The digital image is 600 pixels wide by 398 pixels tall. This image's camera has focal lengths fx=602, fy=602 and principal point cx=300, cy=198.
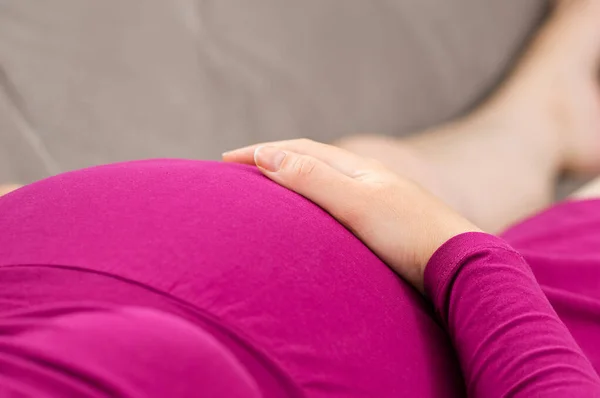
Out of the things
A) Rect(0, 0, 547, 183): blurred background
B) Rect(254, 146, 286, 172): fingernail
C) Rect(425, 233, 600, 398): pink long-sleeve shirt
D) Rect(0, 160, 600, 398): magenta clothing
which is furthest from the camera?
Rect(0, 0, 547, 183): blurred background

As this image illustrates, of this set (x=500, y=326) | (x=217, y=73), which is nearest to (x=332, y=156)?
(x=500, y=326)

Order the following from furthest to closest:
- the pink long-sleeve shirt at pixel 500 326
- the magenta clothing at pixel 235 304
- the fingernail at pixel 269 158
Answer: the fingernail at pixel 269 158, the pink long-sleeve shirt at pixel 500 326, the magenta clothing at pixel 235 304

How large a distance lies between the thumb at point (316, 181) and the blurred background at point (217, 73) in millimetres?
335

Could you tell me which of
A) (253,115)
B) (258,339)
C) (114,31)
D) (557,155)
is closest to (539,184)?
(557,155)

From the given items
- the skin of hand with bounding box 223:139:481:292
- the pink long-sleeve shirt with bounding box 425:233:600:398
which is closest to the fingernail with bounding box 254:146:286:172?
the skin of hand with bounding box 223:139:481:292

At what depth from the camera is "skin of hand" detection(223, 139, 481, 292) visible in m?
0.57

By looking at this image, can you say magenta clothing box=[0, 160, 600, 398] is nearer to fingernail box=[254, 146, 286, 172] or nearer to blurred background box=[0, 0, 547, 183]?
fingernail box=[254, 146, 286, 172]

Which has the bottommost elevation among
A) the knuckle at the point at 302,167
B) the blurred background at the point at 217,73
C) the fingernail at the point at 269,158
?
the knuckle at the point at 302,167

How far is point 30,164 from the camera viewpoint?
2.63ft

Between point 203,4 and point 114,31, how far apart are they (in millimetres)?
150

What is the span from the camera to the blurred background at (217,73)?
0.79m

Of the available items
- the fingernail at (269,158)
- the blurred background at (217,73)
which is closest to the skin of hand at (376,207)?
the fingernail at (269,158)

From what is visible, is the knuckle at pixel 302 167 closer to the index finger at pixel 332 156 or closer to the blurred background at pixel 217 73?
the index finger at pixel 332 156

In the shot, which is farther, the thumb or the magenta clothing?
the thumb
